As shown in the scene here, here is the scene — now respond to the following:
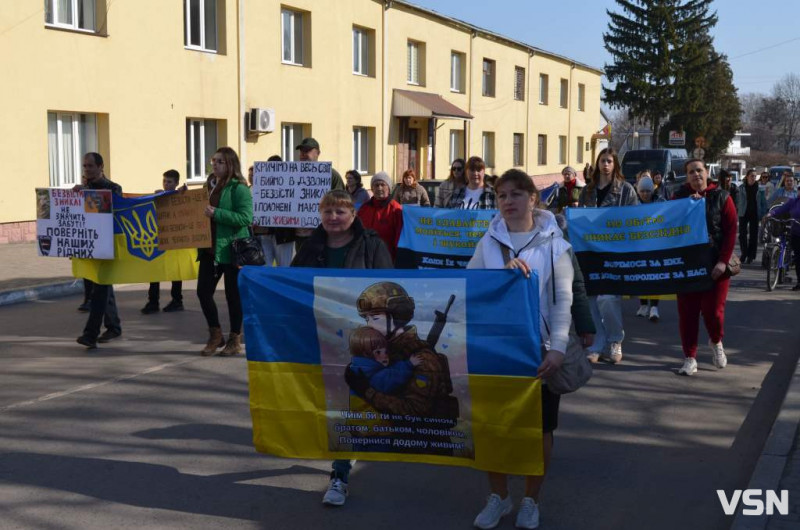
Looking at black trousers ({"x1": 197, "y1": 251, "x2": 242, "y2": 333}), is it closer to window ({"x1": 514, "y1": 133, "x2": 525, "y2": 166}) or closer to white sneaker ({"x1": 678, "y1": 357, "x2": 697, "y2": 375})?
white sneaker ({"x1": 678, "y1": 357, "x2": 697, "y2": 375})

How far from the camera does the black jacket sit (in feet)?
16.8

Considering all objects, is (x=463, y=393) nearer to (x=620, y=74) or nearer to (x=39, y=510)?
(x=39, y=510)

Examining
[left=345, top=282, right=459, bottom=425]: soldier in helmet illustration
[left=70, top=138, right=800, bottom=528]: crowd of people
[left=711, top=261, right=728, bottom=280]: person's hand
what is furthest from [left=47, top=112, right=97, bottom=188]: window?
[left=345, top=282, right=459, bottom=425]: soldier in helmet illustration

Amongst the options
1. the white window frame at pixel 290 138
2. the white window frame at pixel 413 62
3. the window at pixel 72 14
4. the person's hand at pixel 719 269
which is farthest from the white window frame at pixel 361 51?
the person's hand at pixel 719 269

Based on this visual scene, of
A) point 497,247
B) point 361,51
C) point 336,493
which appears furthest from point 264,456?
point 361,51

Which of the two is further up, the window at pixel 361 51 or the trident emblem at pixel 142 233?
the window at pixel 361 51

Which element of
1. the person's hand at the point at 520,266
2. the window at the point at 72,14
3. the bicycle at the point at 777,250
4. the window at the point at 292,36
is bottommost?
the bicycle at the point at 777,250

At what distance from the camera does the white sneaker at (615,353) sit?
878cm

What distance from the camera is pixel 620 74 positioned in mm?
63094

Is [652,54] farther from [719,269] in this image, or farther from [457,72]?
[719,269]

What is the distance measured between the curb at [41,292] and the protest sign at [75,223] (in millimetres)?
3108

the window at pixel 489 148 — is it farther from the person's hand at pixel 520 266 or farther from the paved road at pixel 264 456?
the person's hand at pixel 520 266

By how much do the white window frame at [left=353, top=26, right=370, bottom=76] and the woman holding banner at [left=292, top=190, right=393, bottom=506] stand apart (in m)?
25.0

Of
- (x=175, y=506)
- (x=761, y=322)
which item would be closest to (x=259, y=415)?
(x=175, y=506)
